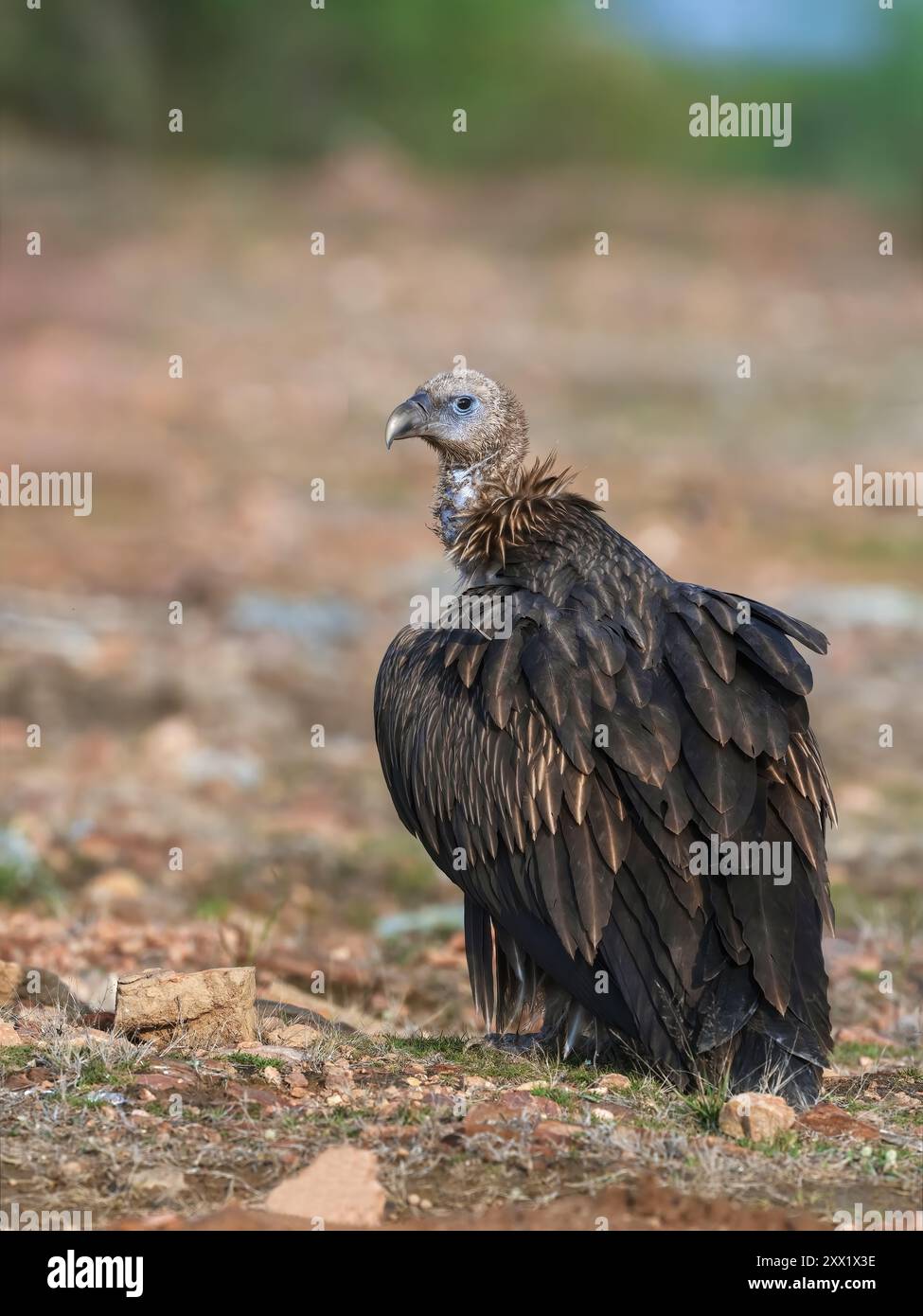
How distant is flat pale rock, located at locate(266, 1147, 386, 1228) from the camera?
181 inches

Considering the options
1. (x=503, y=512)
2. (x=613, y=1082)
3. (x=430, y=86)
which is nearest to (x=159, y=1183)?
(x=613, y=1082)

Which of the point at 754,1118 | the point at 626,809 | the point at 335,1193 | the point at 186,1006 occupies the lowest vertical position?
the point at 335,1193

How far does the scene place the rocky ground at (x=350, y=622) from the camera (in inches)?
200

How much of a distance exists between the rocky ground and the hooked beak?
2235 millimetres

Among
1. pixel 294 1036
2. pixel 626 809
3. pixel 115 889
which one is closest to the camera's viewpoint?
pixel 626 809

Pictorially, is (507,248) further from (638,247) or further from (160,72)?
(160,72)

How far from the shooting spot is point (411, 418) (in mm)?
7676

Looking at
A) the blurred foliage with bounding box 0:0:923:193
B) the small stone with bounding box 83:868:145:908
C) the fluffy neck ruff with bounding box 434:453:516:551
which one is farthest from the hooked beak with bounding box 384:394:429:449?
the blurred foliage with bounding box 0:0:923:193

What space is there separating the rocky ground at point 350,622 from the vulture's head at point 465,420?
7.39ft

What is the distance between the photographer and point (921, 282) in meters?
31.6

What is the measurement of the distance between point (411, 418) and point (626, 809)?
234 cm

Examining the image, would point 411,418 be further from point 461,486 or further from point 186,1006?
point 186,1006

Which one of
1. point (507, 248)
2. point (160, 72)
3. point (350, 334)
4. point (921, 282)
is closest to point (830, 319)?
point (921, 282)

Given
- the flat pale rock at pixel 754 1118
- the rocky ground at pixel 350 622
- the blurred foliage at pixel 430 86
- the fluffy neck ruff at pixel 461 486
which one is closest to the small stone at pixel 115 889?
the rocky ground at pixel 350 622
